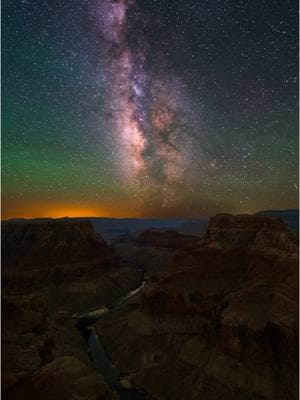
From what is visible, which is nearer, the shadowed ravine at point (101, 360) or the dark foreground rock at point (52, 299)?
the dark foreground rock at point (52, 299)

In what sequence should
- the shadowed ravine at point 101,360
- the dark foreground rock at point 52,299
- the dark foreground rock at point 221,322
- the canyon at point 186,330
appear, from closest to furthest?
the dark foreground rock at point 52,299 < the canyon at point 186,330 < the dark foreground rock at point 221,322 < the shadowed ravine at point 101,360

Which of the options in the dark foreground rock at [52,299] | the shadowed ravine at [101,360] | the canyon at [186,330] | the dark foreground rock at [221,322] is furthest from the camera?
the shadowed ravine at [101,360]

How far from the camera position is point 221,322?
4731cm

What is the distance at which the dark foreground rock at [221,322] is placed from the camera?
141 feet

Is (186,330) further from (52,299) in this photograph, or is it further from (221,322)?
(52,299)

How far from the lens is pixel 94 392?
33.5 metres

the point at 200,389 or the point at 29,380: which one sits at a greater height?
the point at 29,380

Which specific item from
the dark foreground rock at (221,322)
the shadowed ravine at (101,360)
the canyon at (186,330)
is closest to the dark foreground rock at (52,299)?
the canyon at (186,330)

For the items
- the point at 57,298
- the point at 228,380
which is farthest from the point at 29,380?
the point at 57,298

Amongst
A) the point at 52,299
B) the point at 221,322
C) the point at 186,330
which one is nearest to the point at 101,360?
the point at 186,330

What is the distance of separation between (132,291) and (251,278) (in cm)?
5383

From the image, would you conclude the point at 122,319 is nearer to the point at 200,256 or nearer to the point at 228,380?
the point at 200,256

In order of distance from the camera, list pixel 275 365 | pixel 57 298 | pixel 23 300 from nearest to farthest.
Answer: pixel 275 365 → pixel 23 300 → pixel 57 298

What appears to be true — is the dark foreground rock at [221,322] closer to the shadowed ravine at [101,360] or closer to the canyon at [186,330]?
the canyon at [186,330]
